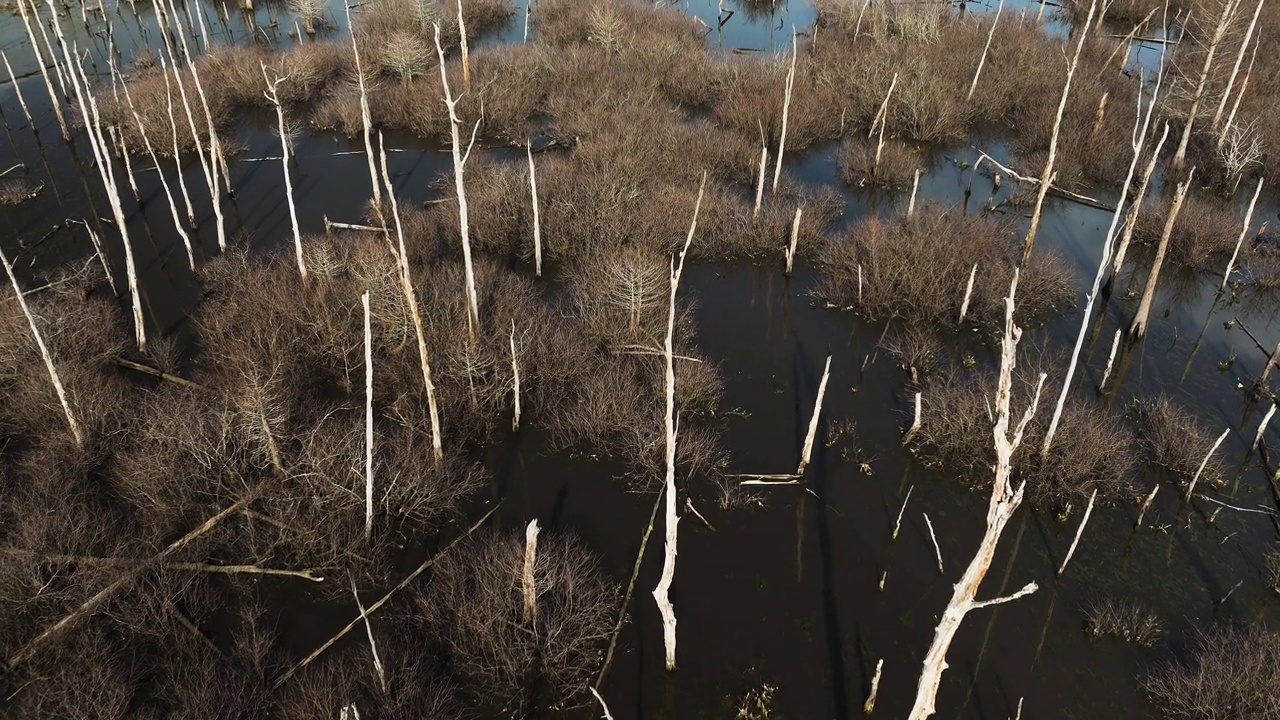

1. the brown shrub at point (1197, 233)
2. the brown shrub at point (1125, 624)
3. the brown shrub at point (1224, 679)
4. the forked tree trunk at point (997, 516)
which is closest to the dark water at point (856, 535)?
the brown shrub at point (1125, 624)

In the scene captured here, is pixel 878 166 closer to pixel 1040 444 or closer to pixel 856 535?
pixel 1040 444

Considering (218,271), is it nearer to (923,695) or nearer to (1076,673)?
(923,695)

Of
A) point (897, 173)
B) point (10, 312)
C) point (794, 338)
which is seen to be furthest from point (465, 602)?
point (897, 173)

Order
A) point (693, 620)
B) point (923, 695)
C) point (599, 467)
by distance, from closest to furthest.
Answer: point (923, 695)
point (693, 620)
point (599, 467)

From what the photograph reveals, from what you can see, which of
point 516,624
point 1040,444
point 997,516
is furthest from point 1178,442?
point 516,624

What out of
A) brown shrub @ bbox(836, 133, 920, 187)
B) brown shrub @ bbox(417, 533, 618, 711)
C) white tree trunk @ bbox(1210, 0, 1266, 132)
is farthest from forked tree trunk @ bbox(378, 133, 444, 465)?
white tree trunk @ bbox(1210, 0, 1266, 132)

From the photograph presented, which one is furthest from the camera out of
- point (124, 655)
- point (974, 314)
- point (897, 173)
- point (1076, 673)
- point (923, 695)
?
point (897, 173)
